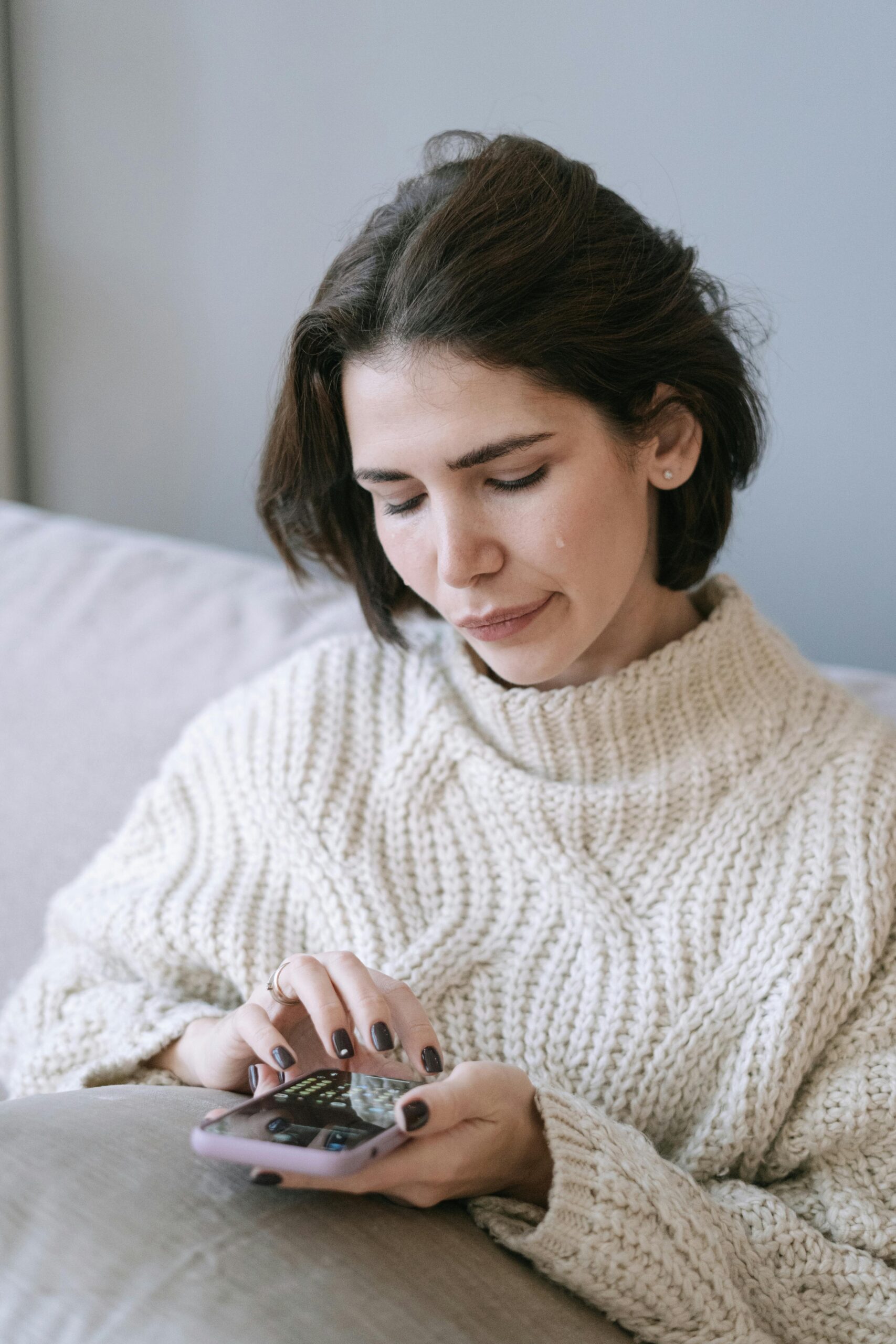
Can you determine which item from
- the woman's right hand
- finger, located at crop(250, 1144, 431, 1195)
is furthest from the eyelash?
finger, located at crop(250, 1144, 431, 1195)

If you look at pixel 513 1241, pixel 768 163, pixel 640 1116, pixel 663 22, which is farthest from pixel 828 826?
pixel 663 22

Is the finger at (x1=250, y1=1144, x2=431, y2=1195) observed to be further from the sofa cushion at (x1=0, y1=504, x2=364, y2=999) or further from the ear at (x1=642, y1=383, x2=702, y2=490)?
the sofa cushion at (x1=0, y1=504, x2=364, y2=999)

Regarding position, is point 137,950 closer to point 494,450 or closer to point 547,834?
point 547,834

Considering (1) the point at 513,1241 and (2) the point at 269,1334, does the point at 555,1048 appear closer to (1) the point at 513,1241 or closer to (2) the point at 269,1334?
(1) the point at 513,1241

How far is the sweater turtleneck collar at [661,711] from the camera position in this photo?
109 centimetres

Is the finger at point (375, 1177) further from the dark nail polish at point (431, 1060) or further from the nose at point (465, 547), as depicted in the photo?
the nose at point (465, 547)

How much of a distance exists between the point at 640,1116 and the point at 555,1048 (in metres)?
0.08

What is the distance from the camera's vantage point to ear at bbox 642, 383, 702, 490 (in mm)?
1064

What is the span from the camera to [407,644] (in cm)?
125

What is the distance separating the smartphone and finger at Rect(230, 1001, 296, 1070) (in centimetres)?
5

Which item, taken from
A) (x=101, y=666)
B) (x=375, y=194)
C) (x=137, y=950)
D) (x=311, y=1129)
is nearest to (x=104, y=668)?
(x=101, y=666)

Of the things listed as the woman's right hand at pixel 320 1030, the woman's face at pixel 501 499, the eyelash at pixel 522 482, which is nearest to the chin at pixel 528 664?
the woman's face at pixel 501 499

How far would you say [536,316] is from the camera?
949 mm

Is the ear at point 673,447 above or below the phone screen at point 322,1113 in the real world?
above
